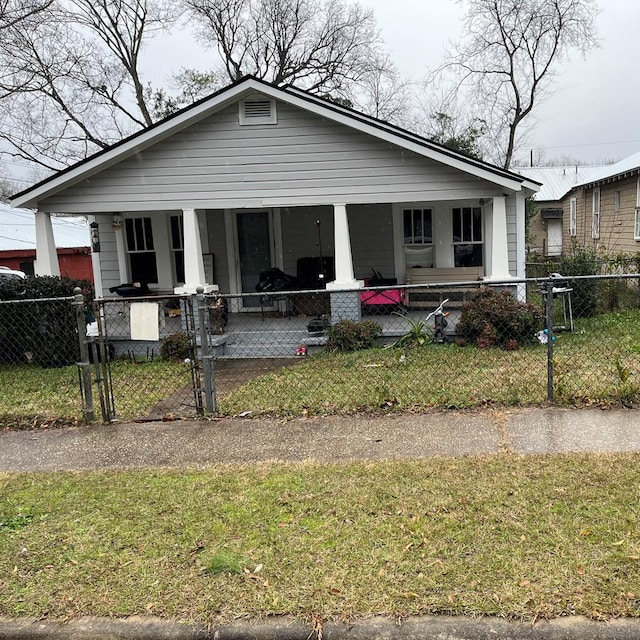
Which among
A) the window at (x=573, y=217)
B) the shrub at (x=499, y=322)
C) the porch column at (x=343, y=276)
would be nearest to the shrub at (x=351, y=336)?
the porch column at (x=343, y=276)

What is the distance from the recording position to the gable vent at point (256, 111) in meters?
9.93

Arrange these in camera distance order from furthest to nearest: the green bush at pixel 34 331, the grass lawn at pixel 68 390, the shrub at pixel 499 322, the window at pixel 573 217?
the window at pixel 573 217, the green bush at pixel 34 331, the shrub at pixel 499 322, the grass lawn at pixel 68 390

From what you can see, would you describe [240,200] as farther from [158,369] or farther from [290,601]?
[290,601]

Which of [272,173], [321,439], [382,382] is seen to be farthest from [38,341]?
[321,439]

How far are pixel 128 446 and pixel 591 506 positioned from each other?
3.89m

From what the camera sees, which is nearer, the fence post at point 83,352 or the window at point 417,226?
the fence post at point 83,352

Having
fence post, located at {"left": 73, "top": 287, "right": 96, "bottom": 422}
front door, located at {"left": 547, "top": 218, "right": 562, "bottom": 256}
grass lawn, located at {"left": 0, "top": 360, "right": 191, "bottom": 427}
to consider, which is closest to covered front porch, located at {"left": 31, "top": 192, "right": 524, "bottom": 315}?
grass lawn, located at {"left": 0, "top": 360, "right": 191, "bottom": 427}

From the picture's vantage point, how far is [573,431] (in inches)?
191

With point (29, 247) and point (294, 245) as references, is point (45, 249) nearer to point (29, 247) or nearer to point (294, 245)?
point (294, 245)

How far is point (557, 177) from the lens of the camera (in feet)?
121

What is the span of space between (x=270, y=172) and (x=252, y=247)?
3.06 metres

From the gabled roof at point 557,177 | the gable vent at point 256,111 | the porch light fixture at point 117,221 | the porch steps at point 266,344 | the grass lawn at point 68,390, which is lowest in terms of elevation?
the grass lawn at point 68,390

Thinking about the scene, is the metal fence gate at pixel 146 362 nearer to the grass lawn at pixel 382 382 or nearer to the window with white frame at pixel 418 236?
the grass lawn at pixel 382 382

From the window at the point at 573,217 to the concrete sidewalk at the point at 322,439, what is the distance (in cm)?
2410
